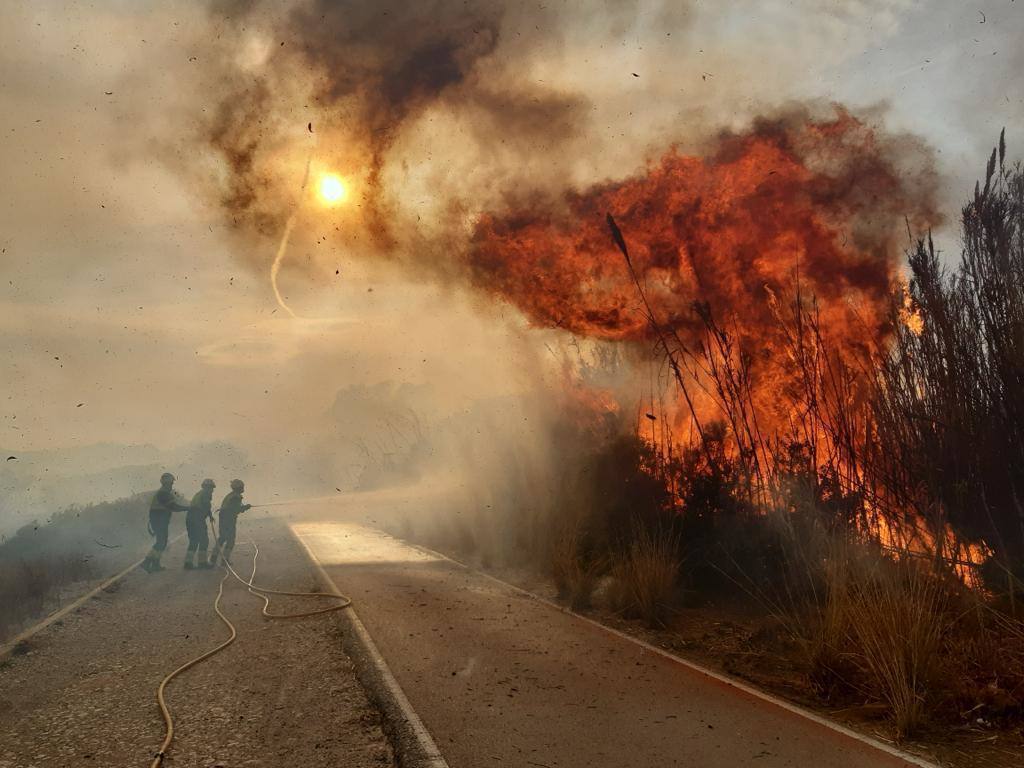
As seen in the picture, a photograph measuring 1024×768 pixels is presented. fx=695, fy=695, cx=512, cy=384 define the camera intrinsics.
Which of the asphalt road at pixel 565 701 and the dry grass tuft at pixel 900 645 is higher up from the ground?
the dry grass tuft at pixel 900 645

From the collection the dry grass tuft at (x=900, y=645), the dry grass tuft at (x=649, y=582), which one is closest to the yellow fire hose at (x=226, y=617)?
the dry grass tuft at (x=649, y=582)

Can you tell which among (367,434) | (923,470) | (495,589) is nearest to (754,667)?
(923,470)

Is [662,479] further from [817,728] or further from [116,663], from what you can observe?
[116,663]

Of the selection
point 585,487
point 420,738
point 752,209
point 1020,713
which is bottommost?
point 420,738

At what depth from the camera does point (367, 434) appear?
75.2 m

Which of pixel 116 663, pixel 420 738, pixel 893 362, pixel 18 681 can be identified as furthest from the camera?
pixel 893 362

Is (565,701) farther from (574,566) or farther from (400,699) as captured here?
(574,566)

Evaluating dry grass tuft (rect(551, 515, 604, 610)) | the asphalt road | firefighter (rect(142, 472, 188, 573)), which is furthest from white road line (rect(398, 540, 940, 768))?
firefighter (rect(142, 472, 188, 573))

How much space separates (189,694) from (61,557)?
1456 cm

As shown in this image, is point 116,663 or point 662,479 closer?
point 116,663

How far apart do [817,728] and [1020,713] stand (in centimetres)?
166

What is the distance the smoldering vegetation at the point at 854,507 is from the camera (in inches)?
239

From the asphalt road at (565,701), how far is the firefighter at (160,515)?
7.80m

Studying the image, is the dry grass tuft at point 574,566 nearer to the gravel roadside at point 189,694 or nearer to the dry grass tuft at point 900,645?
the gravel roadside at point 189,694
